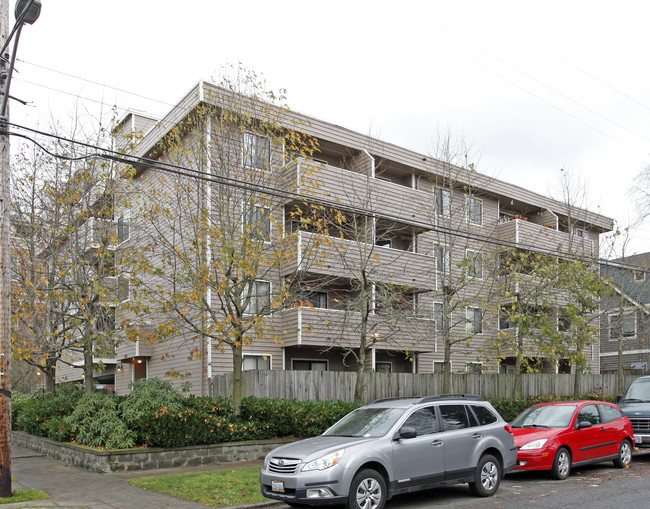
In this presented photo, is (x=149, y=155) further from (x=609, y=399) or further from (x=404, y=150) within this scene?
(x=609, y=399)

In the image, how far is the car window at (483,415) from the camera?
11179mm

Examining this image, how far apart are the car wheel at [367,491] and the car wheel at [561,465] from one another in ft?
A: 16.3

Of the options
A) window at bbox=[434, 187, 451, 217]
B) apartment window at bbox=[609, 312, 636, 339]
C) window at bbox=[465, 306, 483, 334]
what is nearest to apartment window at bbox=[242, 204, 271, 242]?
window at bbox=[434, 187, 451, 217]

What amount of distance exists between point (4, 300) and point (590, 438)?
465 inches

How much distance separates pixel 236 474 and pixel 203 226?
19.0ft

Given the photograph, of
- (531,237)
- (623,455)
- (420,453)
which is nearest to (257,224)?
(420,453)

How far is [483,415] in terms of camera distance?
11297 mm

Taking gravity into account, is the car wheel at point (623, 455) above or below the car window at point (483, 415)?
below

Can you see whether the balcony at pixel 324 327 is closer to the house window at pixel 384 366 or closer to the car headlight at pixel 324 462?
the house window at pixel 384 366

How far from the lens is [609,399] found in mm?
25953

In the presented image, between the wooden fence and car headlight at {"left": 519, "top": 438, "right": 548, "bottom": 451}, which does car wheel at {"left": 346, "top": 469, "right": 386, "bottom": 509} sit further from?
the wooden fence

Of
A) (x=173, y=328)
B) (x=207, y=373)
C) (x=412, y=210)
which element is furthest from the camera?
(x=412, y=210)

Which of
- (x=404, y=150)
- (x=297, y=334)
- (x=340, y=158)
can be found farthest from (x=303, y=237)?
(x=404, y=150)

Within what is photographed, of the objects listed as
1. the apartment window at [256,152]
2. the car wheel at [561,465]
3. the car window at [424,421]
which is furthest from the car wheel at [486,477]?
the apartment window at [256,152]
